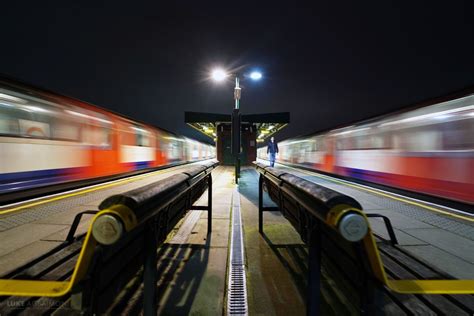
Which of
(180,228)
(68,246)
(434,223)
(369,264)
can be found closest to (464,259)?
(434,223)

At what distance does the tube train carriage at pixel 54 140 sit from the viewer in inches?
169

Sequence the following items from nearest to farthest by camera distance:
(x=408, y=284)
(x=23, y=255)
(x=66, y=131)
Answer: (x=408, y=284)
(x=23, y=255)
(x=66, y=131)

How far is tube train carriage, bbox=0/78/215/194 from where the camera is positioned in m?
4.29

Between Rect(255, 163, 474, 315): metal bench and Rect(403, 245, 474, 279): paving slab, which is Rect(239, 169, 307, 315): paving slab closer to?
Rect(255, 163, 474, 315): metal bench

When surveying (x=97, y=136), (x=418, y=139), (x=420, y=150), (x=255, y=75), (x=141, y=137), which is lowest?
(x=420, y=150)

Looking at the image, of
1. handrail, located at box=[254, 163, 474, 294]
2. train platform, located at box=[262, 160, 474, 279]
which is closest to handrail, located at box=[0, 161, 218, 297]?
handrail, located at box=[254, 163, 474, 294]

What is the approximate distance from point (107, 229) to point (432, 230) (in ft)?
15.2

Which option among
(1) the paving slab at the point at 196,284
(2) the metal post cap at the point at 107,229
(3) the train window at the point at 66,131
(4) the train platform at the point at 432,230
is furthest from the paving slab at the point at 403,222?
(3) the train window at the point at 66,131

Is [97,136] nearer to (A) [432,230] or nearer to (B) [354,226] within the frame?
(B) [354,226]

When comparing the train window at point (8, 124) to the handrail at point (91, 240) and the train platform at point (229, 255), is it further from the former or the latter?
the handrail at point (91, 240)

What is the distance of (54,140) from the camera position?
5281 millimetres

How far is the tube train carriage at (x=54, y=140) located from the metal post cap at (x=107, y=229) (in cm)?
523

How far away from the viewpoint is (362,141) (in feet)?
25.6

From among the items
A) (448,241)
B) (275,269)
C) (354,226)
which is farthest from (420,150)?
(354,226)
